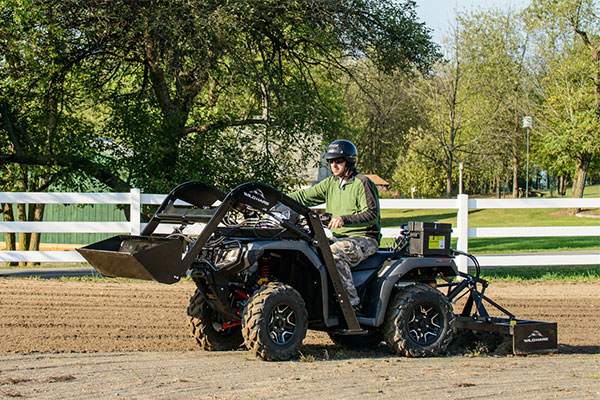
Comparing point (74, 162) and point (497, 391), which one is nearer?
point (497, 391)

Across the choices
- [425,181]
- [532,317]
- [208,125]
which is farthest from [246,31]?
[425,181]

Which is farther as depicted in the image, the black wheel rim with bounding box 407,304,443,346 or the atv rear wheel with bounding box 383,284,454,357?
the black wheel rim with bounding box 407,304,443,346

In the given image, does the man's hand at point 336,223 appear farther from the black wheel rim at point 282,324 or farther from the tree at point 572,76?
the tree at point 572,76

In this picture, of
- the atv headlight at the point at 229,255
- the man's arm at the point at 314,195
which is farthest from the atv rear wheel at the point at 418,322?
the atv headlight at the point at 229,255

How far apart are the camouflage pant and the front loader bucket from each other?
1583 millimetres

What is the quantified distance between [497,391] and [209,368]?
2.26 metres

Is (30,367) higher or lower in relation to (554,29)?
lower

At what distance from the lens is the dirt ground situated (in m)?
5.34

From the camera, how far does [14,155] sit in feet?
54.9

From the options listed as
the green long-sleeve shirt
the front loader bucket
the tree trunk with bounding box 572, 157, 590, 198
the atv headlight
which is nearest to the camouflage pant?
the green long-sleeve shirt

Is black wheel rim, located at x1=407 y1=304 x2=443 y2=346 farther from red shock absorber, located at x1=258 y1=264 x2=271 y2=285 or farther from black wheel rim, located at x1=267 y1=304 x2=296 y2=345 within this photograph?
red shock absorber, located at x1=258 y1=264 x2=271 y2=285

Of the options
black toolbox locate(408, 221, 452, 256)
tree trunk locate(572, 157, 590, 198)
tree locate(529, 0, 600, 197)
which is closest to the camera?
black toolbox locate(408, 221, 452, 256)

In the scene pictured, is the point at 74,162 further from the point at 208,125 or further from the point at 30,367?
the point at 30,367

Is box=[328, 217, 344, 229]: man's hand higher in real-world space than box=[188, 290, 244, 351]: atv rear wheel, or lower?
higher
